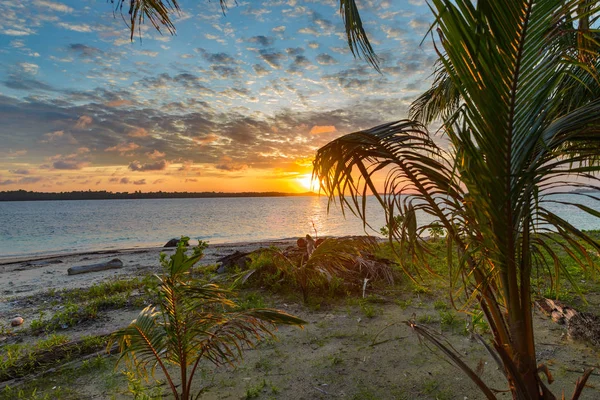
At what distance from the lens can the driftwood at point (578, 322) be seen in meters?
3.42

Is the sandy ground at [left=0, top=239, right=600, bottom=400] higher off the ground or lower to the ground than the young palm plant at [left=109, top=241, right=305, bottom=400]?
lower

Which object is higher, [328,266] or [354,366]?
[328,266]

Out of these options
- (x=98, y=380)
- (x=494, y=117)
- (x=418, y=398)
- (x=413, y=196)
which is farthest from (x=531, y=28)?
(x=98, y=380)

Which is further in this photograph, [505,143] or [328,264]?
[328,264]

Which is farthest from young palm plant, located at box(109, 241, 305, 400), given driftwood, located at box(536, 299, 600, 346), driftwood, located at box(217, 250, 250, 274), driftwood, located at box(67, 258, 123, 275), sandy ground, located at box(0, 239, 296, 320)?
driftwood, located at box(67, 258, 123, 275)

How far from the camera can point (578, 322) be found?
3609 mm

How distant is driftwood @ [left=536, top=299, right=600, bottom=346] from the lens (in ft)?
11.2

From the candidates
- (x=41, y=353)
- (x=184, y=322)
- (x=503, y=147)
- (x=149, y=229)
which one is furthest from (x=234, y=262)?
(x=149, y=229)

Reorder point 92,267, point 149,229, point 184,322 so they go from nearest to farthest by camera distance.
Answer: point 184,322 → point 92,267 → point 149,229

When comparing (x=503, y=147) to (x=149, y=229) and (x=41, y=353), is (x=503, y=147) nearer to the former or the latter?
(x=41, y=353)

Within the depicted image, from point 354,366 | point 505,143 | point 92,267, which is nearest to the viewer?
point 505,143

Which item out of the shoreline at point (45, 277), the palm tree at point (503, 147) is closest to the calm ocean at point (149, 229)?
the palm tree at point (503, 147)

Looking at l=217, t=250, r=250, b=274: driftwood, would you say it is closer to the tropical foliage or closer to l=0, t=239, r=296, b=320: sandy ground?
the tropical foliage

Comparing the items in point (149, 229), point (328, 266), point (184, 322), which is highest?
point (184, 322)
